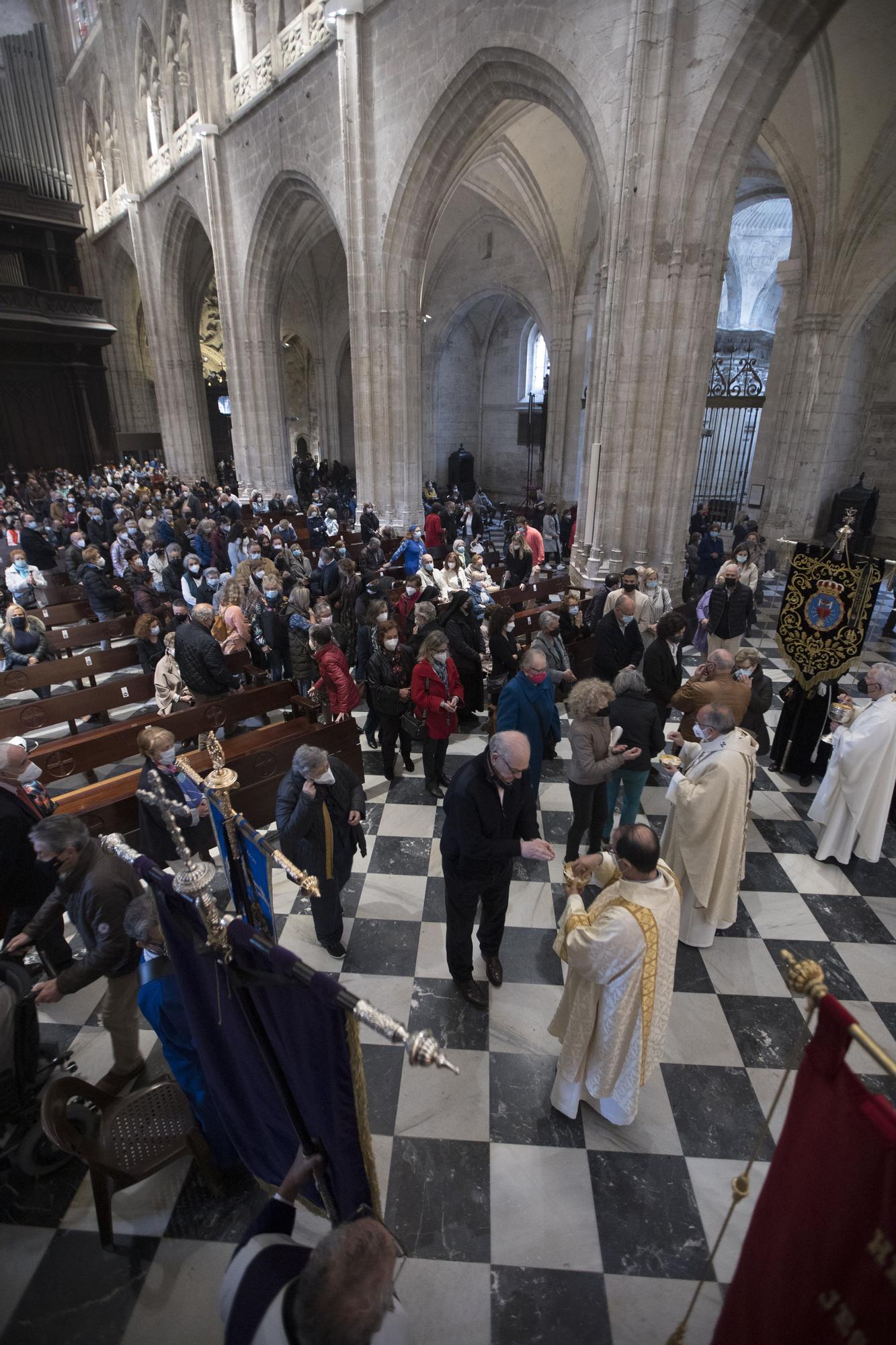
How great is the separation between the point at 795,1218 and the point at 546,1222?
1647 millimetres

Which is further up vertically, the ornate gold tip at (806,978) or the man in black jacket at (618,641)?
the ornate gold tip at (806,978)

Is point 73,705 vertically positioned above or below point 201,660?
below

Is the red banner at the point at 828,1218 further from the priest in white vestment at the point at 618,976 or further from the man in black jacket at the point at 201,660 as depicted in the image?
the man in black jacket at the point at 201,660

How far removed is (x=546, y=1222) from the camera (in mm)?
2664

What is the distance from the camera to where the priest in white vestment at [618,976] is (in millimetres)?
2568

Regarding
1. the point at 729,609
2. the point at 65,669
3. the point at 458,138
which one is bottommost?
the point at 65,669

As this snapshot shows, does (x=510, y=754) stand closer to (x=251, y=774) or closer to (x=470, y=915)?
(x=470, y=915)

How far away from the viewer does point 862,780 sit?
4.49 metres

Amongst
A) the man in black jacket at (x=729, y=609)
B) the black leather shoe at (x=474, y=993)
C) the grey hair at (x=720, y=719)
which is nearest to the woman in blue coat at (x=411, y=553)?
the man in black jacket at (x=729, y=609)

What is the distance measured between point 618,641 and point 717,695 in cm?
141

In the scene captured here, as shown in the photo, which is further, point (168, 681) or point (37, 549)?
point (37, 549)

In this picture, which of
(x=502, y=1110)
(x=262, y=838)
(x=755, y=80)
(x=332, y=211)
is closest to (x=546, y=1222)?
(x=502, y=1110)

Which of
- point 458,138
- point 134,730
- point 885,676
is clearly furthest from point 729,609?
point 458,138

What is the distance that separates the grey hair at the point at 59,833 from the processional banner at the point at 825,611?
5.33 m
